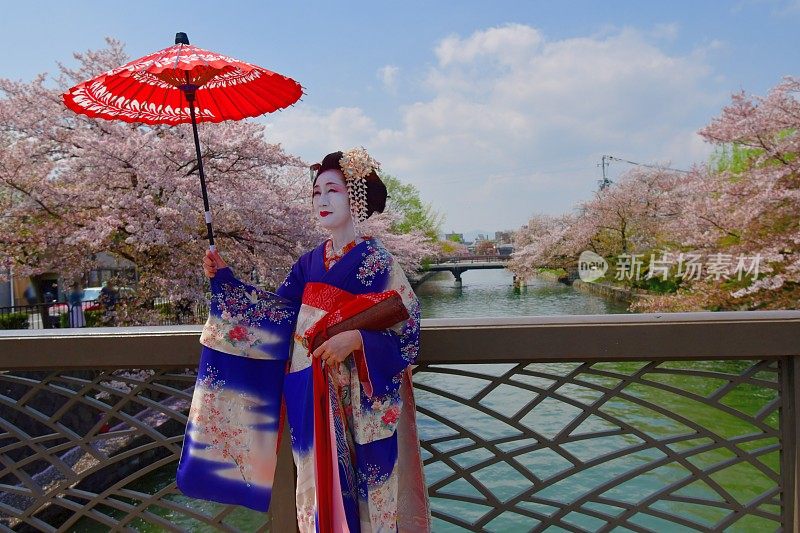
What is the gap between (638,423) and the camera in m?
7.70

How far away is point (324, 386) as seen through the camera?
1436 mm

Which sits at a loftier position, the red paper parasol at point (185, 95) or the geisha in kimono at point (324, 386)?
the red paper parasol at point (185, 95)

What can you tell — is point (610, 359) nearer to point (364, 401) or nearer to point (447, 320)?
point (447, 320)

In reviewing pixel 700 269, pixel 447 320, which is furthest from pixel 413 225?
pixel 447 320

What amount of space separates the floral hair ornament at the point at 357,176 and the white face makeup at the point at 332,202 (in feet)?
0.05

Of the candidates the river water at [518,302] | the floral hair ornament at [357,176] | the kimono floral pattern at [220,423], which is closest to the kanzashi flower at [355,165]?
the floral hair ornament at [357,176]

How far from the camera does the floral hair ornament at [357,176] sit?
152 cm

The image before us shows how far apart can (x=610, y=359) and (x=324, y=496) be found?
790 mm

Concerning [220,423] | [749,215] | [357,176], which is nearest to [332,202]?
[357,176]

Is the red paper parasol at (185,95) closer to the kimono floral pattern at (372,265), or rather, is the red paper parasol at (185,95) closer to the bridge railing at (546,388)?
the kimono floral pattern at (372,265)

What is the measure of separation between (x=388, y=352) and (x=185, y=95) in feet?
2.83

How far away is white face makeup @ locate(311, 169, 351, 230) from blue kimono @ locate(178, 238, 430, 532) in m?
0.09

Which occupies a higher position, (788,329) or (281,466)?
(788,329)

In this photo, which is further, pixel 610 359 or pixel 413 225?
pixel 413 225
